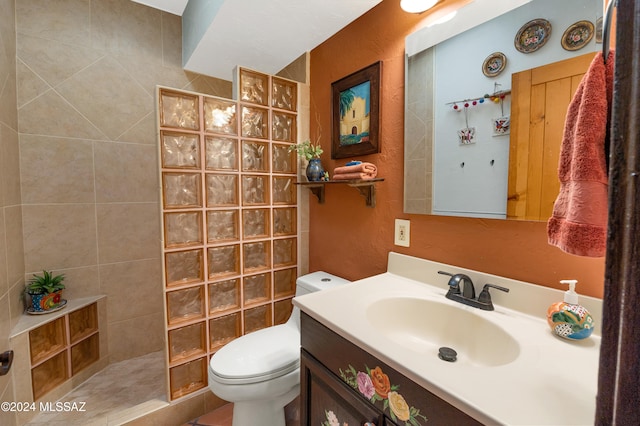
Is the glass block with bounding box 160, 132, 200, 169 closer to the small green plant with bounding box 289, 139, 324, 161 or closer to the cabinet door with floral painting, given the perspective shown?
the small green plant with bounding box 289, 139, 324, 161

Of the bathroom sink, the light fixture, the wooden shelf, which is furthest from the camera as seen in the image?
the wooden shelf

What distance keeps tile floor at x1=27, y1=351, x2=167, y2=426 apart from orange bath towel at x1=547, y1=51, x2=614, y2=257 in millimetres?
1923

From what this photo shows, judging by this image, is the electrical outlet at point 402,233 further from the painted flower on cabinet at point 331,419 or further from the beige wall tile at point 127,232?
the beige wall tile at point 127,232

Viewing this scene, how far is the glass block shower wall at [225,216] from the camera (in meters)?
1.45

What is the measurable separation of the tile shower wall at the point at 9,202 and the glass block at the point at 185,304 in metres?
0.66

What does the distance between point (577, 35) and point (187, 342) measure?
2033 mm

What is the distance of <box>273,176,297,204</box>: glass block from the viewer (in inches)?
69.7

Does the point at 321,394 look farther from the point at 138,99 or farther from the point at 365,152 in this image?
the point at 138,99

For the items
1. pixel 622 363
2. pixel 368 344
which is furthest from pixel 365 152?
pixel 622 363

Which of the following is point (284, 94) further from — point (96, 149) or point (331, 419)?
point (331, 419)

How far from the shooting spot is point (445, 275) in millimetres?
1133

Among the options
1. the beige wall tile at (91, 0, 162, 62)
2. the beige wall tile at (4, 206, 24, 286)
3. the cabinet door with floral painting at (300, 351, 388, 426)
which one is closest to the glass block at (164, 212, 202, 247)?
the beige wall tile at (4, 206, 24, 286)

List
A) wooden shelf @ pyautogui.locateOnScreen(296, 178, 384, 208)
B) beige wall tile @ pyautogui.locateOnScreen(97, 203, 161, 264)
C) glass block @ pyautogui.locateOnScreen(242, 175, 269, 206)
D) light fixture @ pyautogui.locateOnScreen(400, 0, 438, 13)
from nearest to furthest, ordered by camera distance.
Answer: light fixture @ pyautogui.locateOnScreen(400, 0, 438, 13)
wooden shelf @ pyautogui.locateOnScreen(296, 178, 384, 208)
glass block @ pyautogui.locateOnScreen(242, 175, 269, 206)
beige wall tile @ pyautogui.locateOnScreen(97, 203, 161, 264)

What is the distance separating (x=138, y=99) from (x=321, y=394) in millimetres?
2125
